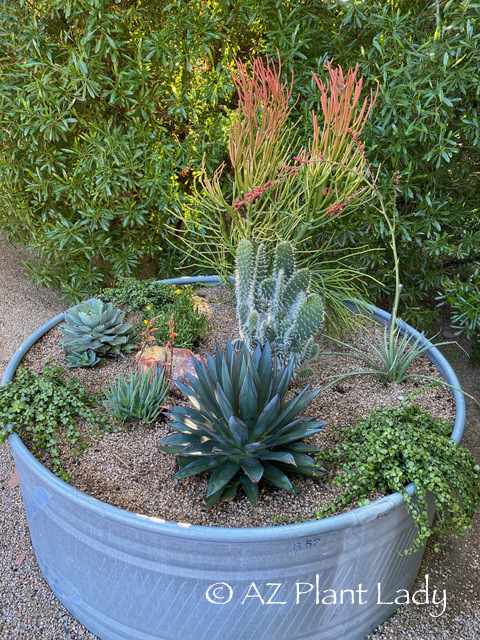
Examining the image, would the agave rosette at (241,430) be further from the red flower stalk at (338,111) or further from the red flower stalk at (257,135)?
the red flower stalk at (338,111)

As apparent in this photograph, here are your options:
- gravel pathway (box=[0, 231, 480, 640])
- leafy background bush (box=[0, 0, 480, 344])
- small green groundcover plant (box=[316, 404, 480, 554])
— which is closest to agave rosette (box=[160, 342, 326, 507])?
small green groundcover plant (box=[316, 404, 480, 554])

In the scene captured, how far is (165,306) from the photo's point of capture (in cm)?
277

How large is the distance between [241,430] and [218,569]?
1.34 ft

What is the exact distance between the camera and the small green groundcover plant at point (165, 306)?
2.54 m

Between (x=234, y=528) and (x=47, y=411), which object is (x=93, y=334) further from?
(x=234, y=528)

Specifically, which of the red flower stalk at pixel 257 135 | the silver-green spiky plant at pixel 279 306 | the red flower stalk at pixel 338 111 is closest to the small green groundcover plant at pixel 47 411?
the silver-green spiky plant at pixel 279 306

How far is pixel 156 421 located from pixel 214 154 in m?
1.64

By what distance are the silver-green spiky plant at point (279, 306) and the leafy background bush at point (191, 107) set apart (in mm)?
783

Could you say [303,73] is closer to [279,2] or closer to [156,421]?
[279,2]

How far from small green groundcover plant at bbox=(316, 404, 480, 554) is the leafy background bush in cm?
115

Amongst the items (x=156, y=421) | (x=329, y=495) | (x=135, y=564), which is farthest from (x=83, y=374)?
(x=329, y=495)

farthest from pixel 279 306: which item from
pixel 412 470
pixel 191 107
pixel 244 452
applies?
pixel 191 107

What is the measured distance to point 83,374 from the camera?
7.93ft

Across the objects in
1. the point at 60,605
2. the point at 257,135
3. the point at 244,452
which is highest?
the point at 257,135
